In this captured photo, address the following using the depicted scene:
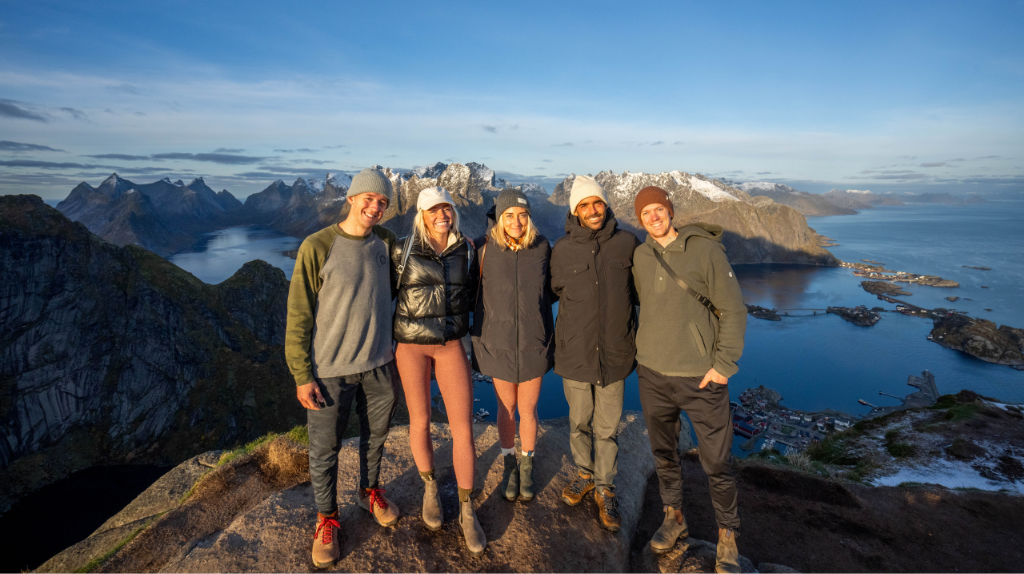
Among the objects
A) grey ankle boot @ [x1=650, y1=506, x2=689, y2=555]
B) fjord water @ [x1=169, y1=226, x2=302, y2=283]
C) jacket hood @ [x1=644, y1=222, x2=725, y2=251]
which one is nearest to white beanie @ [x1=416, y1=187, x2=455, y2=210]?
jacket hood @ [x1=644, y1=222, x2=725, y2=251]

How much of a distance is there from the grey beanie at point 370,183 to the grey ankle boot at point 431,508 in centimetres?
308

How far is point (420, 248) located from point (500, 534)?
10.7 ft

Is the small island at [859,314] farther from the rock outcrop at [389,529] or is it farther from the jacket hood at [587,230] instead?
the jacket hood at [587,230]

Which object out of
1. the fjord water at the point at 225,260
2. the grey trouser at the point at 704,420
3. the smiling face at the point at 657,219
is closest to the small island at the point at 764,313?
the grey trouser at the point at 704,420

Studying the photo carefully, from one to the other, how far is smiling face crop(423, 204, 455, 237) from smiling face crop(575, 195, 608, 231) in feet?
4.64

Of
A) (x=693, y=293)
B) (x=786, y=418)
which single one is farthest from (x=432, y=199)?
(x=786, y=418)

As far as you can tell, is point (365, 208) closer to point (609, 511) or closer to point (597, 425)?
point (597, 425)

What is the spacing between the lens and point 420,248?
411 centimetres

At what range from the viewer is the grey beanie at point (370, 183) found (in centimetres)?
397

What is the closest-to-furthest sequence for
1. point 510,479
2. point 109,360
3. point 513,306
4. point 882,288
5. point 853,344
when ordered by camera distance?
point 513,306 → point 510,479 → point 109,360 → point 853,344 → point 882,288

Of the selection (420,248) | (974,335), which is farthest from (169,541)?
(974,335)

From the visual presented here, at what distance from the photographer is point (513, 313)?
174 inches

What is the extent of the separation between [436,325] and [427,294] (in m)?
0.32

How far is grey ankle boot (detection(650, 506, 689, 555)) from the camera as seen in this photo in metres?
4.69
